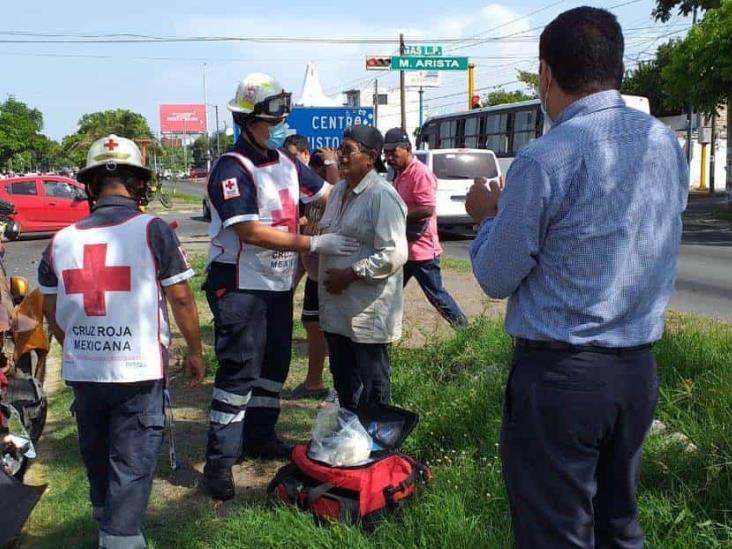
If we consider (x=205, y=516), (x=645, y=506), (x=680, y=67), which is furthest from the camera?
(x=680, y=67)

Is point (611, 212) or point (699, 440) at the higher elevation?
point (611, 212)

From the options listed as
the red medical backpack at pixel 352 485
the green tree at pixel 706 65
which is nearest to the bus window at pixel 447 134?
the green tree at pixel 706 65

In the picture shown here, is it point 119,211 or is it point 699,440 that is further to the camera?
point 699,440

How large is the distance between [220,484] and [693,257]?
39.1ft

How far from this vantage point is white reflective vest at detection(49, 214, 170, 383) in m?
3.08

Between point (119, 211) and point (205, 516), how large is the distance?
63.0 inches

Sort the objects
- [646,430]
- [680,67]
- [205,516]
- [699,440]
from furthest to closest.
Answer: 1. [680,67]
2. [205,516]
3. [699,440]
4. [646,430]

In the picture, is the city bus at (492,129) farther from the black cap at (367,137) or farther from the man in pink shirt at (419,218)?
the black cap at (367,137)

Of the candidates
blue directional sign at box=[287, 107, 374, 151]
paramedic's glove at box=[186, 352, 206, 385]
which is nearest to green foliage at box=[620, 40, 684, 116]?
blue directional sign at box=[287, 107, 374, 151]

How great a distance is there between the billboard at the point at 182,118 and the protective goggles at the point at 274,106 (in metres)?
89.6

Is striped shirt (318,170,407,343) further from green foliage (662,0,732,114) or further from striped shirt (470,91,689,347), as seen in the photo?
green foliage (662,0,732,114)

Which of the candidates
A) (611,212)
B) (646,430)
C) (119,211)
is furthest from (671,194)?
(119,211)

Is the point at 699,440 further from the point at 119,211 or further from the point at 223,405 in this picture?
the point at 119,211

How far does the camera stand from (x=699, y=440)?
3.38m
